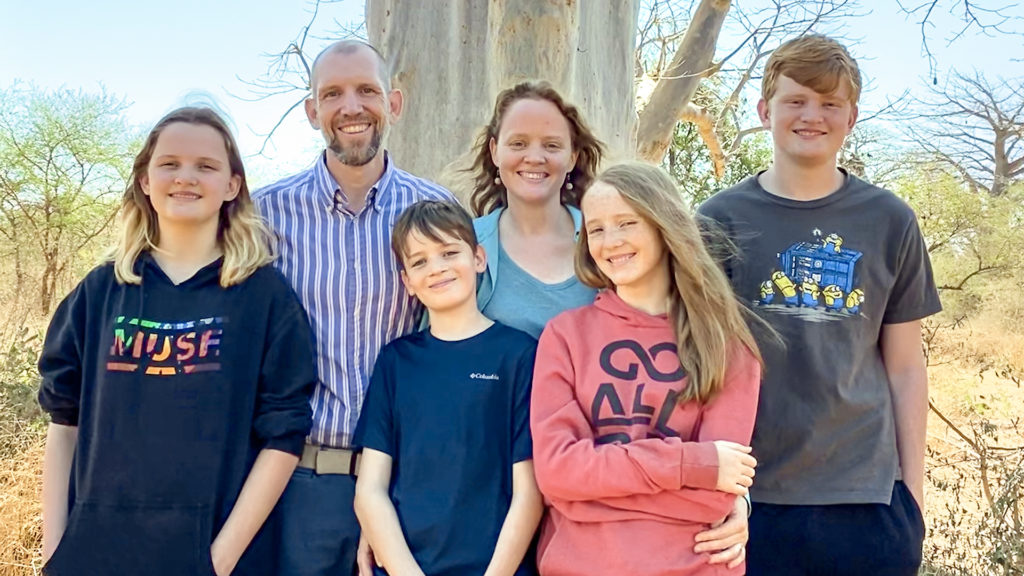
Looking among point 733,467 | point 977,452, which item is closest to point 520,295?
point 733,467

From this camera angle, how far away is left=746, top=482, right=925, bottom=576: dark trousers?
2365mm

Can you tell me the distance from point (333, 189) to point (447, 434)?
0.91 m

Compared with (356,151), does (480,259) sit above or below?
below

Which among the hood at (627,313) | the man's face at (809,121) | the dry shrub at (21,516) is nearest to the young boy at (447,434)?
the hood at (627,313)

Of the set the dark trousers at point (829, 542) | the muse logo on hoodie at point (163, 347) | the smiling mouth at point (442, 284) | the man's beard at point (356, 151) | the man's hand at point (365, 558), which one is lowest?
the man's hand at point (365, 558)

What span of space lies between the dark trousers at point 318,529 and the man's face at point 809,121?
164 cm

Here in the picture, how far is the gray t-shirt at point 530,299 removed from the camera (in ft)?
8.23

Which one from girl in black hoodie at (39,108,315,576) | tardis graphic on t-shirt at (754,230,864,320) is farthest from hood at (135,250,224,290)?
tardis graphic on t-shirt at (754,230,864,320)

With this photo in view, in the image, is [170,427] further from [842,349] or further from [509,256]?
[842,349]

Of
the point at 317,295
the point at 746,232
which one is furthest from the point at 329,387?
the point at 746,232

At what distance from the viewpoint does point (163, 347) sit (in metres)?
2.29

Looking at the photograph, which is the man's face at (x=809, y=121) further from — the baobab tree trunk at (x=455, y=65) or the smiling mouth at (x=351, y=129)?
the baobab tree trunk at (x=455, y=65)

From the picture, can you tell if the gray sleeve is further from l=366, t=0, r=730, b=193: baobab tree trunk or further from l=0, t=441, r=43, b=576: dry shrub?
l=0, t=441, r=43, b=576: dry shrub

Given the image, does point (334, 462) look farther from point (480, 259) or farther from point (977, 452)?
point (977, 452)
